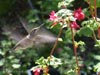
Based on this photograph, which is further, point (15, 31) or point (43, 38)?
point (15, 31)

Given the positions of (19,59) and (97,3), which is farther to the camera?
(19,59)

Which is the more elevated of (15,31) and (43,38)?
(15,31)

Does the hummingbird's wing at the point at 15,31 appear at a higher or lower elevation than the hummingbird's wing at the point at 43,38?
higher

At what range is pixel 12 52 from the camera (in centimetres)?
243

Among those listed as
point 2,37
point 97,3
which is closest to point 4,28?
point 2,37

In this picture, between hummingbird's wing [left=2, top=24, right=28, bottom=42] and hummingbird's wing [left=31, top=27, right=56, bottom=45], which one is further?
hummingbird's wing [left=2, top=24, right=28, bottom=42]

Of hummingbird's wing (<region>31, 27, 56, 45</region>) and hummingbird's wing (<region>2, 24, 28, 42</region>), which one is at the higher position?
hummingbird's wing (<region>2, 24, 28, 42</region>)

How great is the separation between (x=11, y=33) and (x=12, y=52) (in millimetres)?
179

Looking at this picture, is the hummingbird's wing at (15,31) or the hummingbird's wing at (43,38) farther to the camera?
the hummingbird's wing at (15,31)

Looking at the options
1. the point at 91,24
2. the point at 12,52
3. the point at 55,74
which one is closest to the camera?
the point at 91,24

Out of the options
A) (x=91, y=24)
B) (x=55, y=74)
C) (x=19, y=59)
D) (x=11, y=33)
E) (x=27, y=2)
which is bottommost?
(x=91, y=24)

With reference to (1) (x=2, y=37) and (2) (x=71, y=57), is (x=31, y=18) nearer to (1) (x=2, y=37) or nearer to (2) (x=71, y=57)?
(1) (x=2, y=37)

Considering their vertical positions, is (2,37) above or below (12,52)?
above

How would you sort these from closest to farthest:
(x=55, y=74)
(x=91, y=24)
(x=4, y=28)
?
(x=91, y=24) < (x=55, y=74) < (x=4, y=28)
